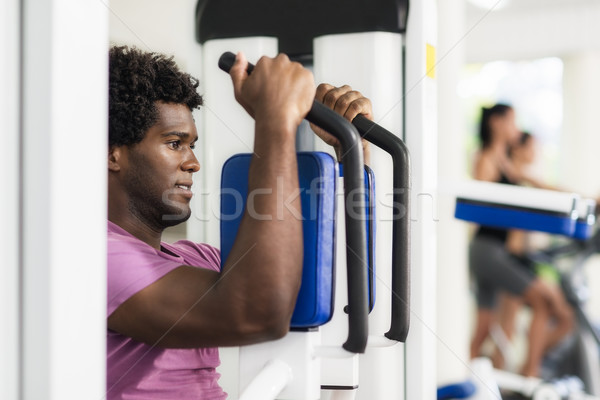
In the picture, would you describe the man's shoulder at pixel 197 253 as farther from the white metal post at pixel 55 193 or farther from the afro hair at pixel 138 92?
the white metal post at pixel 55 193

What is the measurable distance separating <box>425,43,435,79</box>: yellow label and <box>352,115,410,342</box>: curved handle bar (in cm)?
37

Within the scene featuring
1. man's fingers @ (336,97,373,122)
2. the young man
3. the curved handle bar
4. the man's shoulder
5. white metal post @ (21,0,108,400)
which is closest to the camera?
white metal post @ (21,0,108,400)

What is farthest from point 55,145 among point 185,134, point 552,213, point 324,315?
point 552,213

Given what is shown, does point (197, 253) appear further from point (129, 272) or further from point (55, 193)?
point (55, 193)

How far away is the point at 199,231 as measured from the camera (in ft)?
5.43

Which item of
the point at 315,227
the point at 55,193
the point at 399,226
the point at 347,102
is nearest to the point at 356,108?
the point at 347,102

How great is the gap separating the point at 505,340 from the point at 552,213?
2.77 metres

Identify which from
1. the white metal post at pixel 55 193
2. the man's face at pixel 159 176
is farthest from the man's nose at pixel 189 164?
the white metal post at pixel 55 193

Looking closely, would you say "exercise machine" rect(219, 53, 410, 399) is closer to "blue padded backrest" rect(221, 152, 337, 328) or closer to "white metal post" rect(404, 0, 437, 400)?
"blue padded backrest" rect(221, 152, 337, 328)

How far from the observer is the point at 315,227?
2.92ft

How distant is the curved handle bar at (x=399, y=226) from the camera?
3.52 ft

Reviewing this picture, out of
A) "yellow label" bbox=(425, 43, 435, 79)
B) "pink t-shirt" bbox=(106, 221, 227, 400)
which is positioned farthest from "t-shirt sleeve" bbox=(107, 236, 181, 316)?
"yellow label" bbox=(425, 43, 435, 79)

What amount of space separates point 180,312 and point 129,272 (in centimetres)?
11

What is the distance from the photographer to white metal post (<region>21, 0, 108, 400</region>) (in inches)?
24.1
